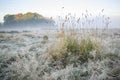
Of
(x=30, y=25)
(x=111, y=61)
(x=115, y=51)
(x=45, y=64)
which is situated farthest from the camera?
(x=30, y=25)

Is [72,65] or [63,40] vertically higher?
[63,40]

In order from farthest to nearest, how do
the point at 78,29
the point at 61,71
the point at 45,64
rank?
the point at 78,29, the point at 45,64, the point at 61,71

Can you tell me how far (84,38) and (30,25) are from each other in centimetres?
1774

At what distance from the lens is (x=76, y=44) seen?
3646mm

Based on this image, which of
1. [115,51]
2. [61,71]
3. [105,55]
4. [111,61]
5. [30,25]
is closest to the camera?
[61,71]

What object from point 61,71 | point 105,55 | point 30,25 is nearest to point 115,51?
point 105,55

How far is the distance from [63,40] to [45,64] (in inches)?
27.8

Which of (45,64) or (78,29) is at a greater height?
(78,29)

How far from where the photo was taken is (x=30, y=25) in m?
21.1

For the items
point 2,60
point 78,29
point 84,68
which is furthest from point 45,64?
point 78,29

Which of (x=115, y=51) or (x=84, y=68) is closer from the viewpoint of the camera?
(x=84, y=68)

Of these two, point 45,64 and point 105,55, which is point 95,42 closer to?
point 105,55

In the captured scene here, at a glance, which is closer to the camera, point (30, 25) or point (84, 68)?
point (84, 68)

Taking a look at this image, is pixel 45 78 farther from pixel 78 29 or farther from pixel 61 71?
pixel 78 29
